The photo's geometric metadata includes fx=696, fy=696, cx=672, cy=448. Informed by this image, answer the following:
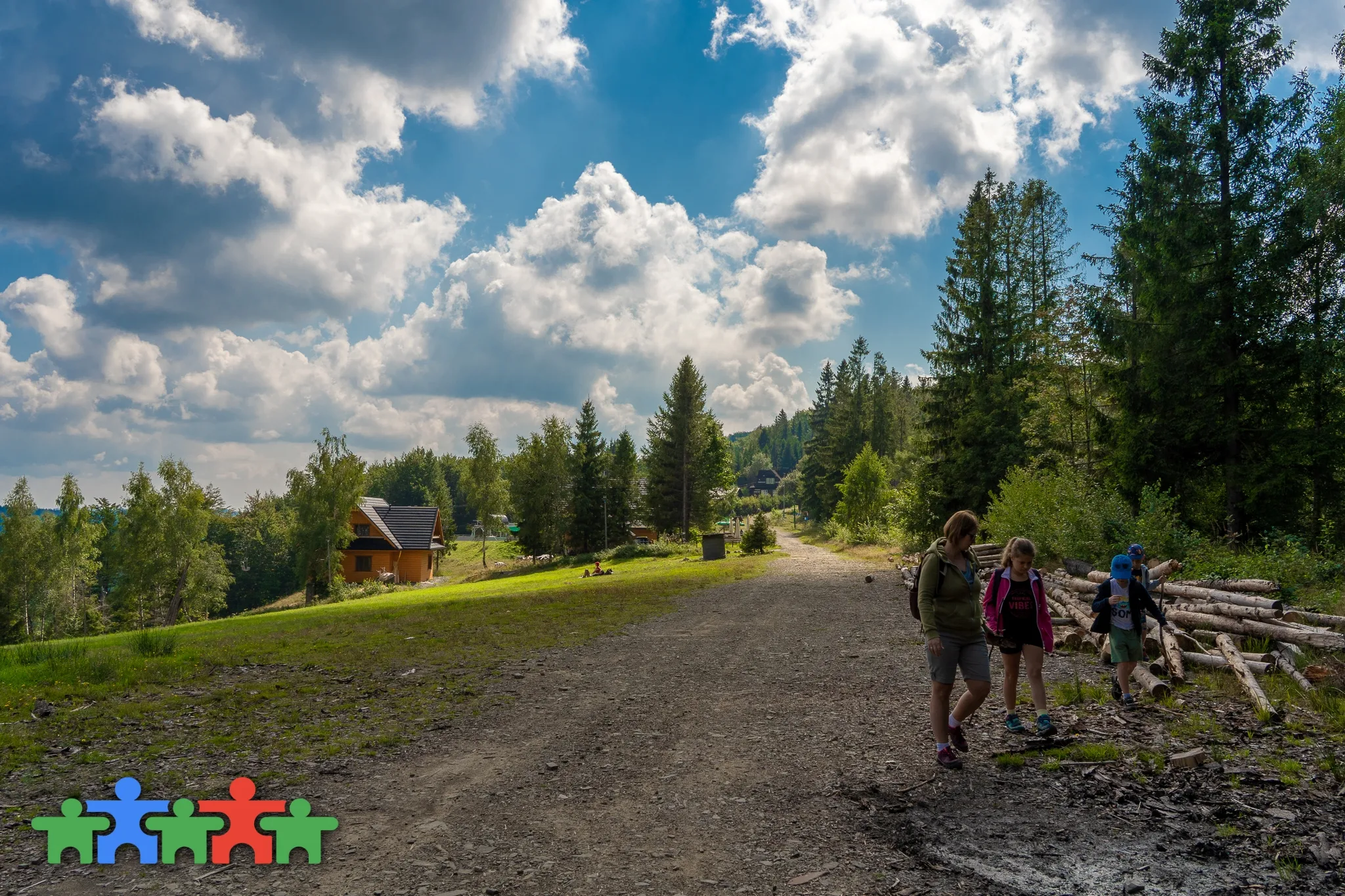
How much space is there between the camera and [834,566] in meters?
30.0

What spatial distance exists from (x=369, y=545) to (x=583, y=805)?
56356mm

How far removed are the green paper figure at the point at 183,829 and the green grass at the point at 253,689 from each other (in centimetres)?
84

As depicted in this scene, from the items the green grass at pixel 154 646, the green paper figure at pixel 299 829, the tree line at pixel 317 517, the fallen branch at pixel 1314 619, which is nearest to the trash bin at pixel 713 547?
the tree line at pixel 317 517

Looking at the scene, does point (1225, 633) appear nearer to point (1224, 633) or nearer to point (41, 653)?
point (1224, 633)

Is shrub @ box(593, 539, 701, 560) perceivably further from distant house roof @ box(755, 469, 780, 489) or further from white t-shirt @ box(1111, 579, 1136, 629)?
distant house roof @ box(755, 469, 780, 489)

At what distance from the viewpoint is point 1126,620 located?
25.6ft

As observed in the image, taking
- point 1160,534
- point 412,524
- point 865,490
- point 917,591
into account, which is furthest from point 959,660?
point 412,524

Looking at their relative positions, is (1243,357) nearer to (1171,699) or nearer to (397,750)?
(1171,699)

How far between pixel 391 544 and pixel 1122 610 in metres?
56.2

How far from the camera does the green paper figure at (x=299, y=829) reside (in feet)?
15.0

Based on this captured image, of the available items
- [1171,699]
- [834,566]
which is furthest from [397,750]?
[834,566]

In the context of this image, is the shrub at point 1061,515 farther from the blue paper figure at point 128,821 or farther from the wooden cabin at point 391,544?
the wooden cabin at point 391,544

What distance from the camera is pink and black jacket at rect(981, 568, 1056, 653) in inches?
272

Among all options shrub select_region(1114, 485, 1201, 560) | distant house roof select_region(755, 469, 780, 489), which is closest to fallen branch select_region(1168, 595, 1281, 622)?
shrub select_region(1114, 485, 1201, 560)
